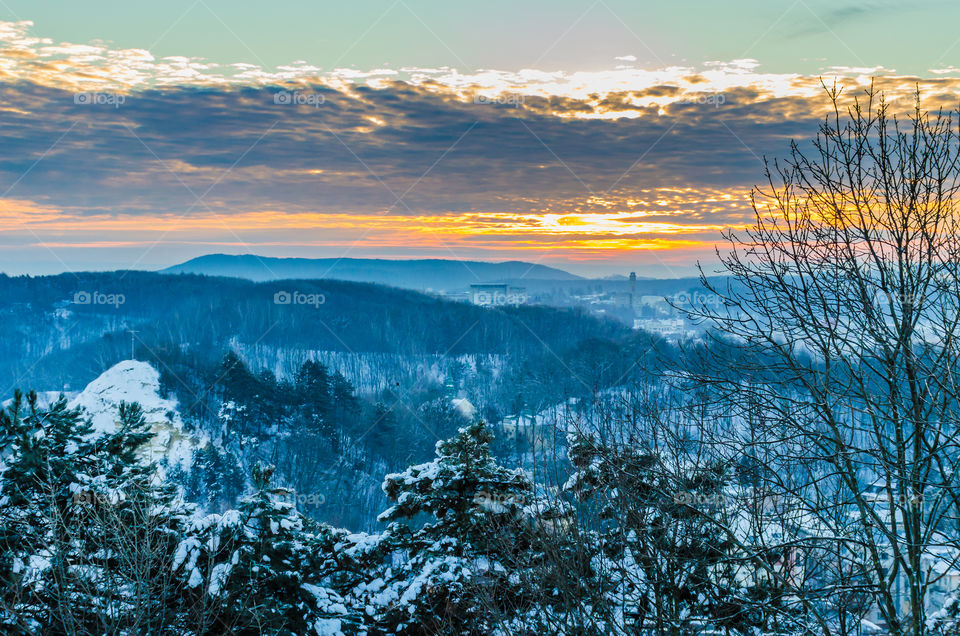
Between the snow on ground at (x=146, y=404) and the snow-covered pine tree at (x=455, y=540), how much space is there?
2310 inches

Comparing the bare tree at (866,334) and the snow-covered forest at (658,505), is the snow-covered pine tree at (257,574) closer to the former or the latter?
the snow-covered forest at (658,505)

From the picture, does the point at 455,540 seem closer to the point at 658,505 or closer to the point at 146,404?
the point at 658,505

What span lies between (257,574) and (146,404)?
74554 mm

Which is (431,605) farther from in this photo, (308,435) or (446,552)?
(308,435)

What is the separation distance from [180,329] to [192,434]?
5347cm

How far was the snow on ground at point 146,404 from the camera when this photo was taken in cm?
6838

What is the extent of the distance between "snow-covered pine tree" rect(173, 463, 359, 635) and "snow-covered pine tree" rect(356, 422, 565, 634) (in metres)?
0.97

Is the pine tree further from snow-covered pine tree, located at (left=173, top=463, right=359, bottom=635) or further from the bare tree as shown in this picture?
snow-covered pine tree, located at (left=173, top=463, right=359, bottom=635)

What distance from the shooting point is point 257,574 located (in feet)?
32.4

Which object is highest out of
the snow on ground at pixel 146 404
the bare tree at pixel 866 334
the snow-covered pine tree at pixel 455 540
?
the bare tree at pixel 866 334

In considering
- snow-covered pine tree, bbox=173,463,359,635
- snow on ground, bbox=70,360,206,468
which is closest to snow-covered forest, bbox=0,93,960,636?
snow-covered pine tree, bbox=173,463,359,635

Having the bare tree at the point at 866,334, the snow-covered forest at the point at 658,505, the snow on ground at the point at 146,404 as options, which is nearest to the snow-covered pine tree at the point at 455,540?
the snow-covered forest at the point at 658,505

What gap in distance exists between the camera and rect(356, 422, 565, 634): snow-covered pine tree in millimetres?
10195

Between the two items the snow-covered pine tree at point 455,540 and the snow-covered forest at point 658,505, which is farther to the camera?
the snow-covered pine tree at point 455,540
